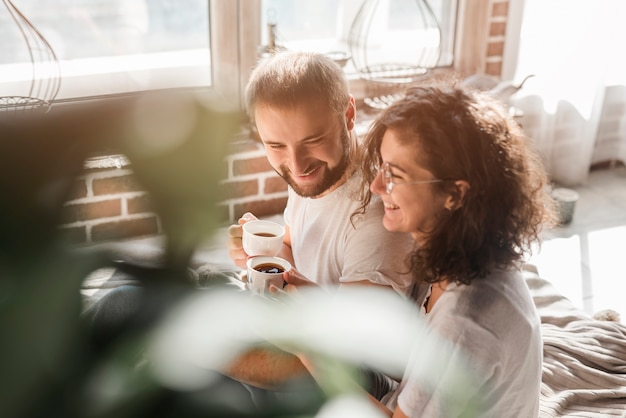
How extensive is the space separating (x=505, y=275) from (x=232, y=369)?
2.86ft

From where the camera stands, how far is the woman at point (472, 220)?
1040 millimetres

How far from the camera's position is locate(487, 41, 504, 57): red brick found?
310 centimetres

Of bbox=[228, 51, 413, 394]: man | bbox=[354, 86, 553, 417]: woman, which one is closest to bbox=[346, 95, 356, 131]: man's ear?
bbox=[228, 51, 413, 394]: man

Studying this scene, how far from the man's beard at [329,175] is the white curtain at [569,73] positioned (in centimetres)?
173

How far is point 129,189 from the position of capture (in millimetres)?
183

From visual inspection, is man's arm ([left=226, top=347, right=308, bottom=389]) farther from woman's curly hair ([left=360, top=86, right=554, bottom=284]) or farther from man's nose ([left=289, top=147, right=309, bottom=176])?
man's nose ([left=289, top=147, right=309, bottom=176])

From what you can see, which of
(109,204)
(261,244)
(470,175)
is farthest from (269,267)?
(109,204)

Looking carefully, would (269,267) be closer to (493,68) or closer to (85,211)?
(85,211)

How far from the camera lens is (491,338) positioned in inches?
40.4

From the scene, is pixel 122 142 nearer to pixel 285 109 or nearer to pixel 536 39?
pixel 285 109

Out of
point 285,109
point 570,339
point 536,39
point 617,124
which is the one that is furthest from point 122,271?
point 617,124

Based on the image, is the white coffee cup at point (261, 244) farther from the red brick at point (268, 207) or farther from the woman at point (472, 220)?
the red brick at point (268, 207)

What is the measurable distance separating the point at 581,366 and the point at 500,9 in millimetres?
1802

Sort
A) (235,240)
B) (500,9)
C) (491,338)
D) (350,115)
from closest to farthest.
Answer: (235,240) < (491,338) < (350,115) < (500,9)
